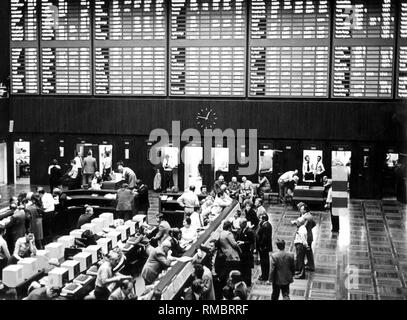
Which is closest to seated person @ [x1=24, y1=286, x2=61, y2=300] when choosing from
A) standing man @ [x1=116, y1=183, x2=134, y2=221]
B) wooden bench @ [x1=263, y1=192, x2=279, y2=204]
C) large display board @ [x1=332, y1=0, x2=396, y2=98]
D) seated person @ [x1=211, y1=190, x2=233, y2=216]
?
seated person @ [x1=211, y1=190, x2=233, y2=216]

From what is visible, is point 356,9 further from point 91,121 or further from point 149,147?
point 91,121

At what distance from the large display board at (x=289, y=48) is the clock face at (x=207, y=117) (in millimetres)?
1583

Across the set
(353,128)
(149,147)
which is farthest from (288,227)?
(149,147)

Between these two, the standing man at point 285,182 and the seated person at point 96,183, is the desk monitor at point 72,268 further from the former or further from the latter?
the standing man at point 285,182

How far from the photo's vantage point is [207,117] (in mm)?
18812

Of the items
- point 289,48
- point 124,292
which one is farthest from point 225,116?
point 124,292

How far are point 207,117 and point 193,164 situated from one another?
1.56m

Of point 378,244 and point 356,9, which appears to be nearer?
point 378,244

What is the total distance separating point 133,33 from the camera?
18906 millimetres

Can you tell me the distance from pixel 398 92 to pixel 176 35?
6.99 meters

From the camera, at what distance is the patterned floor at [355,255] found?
971 cm

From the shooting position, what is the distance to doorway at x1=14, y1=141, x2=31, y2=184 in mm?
20172

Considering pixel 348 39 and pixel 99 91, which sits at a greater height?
pixel 348 39
